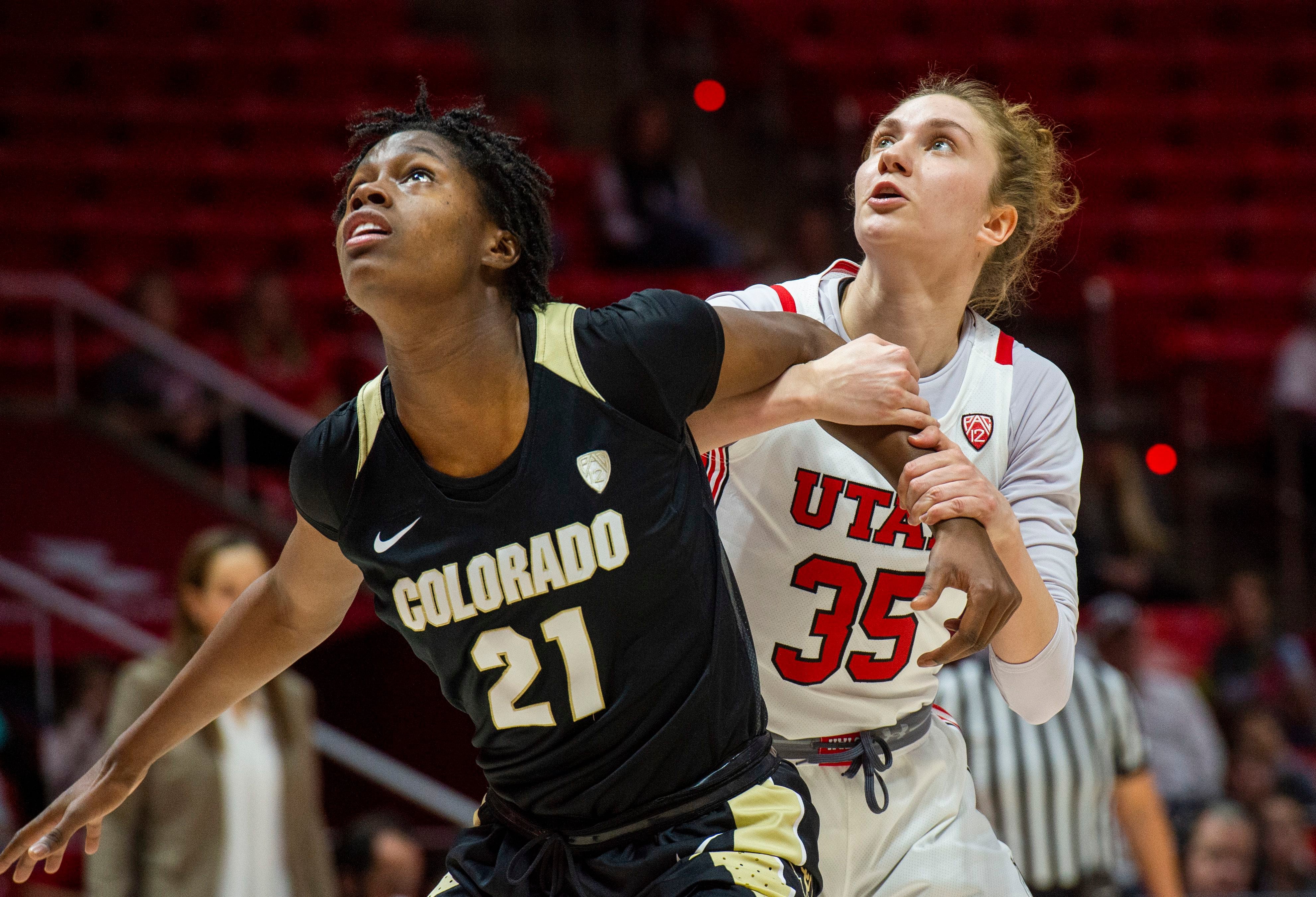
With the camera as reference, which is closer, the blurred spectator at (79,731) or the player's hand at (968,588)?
the player's hand at (968,588)

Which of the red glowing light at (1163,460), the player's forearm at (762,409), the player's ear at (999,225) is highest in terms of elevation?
the red glowing light at (1163,460)

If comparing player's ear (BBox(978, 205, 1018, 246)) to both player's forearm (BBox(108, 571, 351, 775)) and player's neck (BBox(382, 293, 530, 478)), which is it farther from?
player's forearm (BBox(108, 571, 351, 775))

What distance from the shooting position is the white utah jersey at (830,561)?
9.42 ft

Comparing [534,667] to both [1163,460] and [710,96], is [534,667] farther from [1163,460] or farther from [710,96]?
Answer: [710,96]

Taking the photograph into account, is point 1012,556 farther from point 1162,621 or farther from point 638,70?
point 638,70

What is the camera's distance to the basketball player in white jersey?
287cm

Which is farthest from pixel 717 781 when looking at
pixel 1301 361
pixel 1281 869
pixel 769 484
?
pixel 1301 361

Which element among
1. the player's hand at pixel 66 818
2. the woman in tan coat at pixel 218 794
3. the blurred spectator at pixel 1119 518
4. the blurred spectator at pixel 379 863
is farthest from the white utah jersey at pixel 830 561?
the blurred spectator at pixel 1119 518

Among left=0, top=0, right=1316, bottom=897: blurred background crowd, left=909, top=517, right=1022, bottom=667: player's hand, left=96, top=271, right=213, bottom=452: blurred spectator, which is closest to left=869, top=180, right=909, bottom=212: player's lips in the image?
left=909, top=517, right=1022, bottom=667: player's hand

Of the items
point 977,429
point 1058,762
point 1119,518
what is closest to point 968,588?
point 977,429

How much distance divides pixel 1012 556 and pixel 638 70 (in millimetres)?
8469

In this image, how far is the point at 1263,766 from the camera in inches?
259

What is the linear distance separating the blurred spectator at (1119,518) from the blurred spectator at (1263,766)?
1074 mm

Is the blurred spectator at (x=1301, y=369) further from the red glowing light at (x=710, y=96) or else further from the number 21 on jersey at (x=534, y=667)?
the number 21 on jersey at (x=534, y=667)
